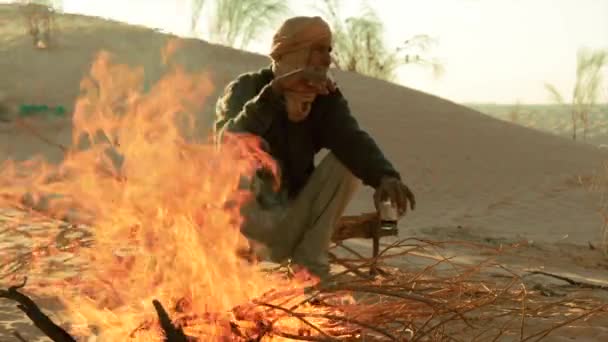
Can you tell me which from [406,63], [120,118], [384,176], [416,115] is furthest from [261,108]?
[406,63]

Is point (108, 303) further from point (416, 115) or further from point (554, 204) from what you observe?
point (416, 115)

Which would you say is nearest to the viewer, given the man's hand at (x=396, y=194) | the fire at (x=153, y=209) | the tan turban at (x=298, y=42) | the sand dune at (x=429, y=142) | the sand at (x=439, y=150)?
the fire at (x=153, y=209)

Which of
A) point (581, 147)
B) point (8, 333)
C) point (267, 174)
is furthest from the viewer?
point (581, 147)

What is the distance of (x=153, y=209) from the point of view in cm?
245

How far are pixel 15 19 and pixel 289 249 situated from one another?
63.4ft

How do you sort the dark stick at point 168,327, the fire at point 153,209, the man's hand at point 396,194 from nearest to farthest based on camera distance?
the dark stick at point 168,327
the fire at point 153,209
the man's hand at point 396,194

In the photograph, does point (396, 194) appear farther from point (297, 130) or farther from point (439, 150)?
point (439, 150)

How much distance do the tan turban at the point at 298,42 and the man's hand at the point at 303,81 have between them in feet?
0.60

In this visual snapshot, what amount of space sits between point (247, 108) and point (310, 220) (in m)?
0.63

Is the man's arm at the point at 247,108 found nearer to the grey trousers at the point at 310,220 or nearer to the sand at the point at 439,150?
the grey trousers at the point at 310,220

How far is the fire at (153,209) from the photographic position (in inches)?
93.6

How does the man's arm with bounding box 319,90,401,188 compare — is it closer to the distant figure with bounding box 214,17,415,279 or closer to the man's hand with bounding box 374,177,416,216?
the distant figure with bounding box 214,17,415,279

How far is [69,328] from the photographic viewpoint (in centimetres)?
350

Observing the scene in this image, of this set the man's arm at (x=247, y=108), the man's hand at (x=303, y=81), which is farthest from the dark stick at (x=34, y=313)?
the man's hand at (x=303, y=81)
